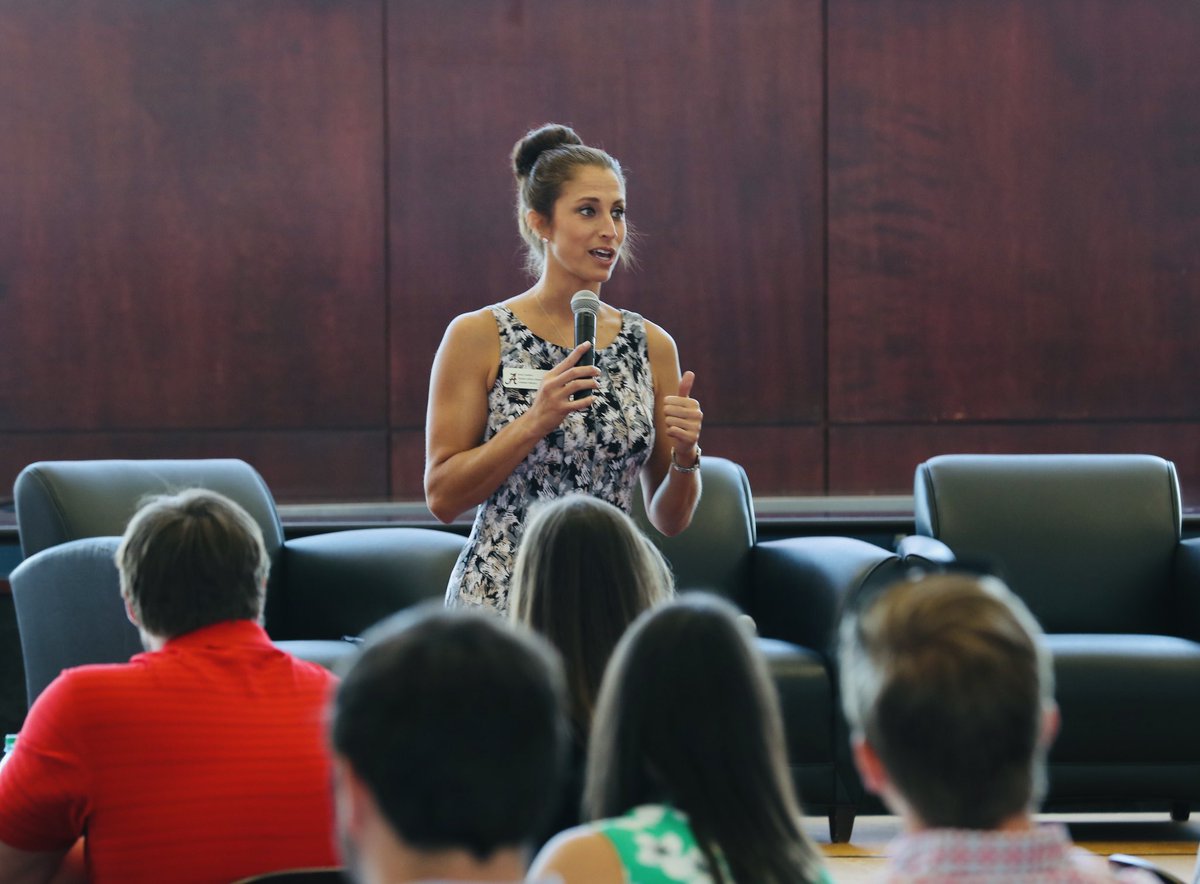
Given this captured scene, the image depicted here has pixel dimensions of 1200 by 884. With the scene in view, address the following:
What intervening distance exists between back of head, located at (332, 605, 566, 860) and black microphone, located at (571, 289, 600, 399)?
1392 mm

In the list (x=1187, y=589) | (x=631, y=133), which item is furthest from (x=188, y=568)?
(x=631, y=133)

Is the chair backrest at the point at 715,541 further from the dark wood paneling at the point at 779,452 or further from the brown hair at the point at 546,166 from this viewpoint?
the dark wood paneling at the point at 779,452

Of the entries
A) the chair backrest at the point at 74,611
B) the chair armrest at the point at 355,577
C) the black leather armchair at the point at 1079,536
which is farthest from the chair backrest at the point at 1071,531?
the chair backrest at the point at 74,611

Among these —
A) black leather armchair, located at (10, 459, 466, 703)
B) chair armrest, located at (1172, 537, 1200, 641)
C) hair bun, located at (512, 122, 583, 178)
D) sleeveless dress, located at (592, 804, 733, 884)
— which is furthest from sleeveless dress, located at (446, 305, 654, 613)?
chair armrest, located at (1172, 537, 1200, 641)

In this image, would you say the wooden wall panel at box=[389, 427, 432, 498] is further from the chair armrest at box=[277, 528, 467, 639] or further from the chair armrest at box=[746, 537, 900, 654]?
the chair armrest at box=[746, 537, 900, 654]

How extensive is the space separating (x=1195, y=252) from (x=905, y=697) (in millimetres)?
5214

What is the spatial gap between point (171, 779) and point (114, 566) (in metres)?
1.84

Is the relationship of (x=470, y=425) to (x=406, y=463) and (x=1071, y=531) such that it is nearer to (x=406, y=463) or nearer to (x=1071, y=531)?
(x=1071, y=531)

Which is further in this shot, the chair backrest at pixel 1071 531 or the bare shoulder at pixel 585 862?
the chair backrest at pixel 1071 531

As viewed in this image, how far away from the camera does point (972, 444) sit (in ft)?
18.9

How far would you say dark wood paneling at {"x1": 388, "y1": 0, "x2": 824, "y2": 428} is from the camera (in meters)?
5.62

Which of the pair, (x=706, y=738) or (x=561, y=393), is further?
(x=561, y=393)

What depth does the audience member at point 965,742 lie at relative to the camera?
0.99 meters

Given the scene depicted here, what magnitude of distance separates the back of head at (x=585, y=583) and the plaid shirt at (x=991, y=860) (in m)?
0.67
